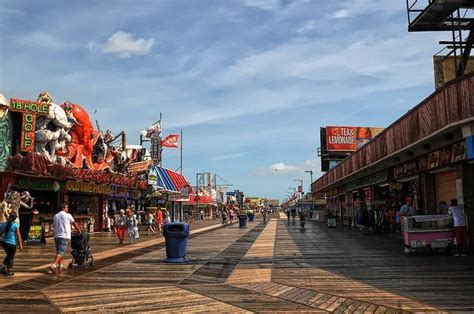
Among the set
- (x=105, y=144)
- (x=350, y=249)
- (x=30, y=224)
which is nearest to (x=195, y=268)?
(x=350, y=249)

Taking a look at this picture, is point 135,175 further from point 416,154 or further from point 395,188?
point 416,154

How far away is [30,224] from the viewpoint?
2294 centimetres

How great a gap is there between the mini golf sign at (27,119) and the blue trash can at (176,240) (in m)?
12.4

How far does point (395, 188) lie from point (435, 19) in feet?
32.3

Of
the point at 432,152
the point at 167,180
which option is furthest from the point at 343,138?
the point at 432,152

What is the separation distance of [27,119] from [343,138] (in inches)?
2411

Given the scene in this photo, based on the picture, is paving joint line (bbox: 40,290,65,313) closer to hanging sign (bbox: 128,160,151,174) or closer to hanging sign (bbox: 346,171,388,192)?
hanging sign (bbox: 346,171,388,192)

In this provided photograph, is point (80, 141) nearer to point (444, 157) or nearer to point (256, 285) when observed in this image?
point (444, 157)

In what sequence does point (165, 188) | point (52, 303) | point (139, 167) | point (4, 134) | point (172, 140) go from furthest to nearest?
1. point (172, 140)
2. point (165, 188)
3. point (139, 167)
4. point (4, 134)
5. point (52, 303)

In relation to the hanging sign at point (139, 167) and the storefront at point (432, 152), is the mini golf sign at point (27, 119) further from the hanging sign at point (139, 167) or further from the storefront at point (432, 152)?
the storefront at point (432, 152)

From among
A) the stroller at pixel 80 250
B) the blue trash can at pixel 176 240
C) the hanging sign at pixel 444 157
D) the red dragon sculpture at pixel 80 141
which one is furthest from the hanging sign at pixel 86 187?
the hanging sign at pixel 444 157

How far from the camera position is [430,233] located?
14398mm

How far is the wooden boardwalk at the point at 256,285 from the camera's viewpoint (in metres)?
7.77

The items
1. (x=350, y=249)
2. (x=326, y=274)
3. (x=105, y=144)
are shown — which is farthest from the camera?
(x=105, y=144)
